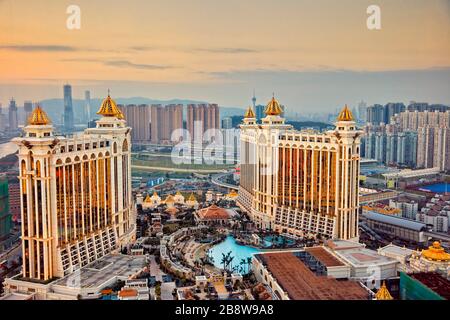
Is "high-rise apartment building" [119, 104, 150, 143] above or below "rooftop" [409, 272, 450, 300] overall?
above

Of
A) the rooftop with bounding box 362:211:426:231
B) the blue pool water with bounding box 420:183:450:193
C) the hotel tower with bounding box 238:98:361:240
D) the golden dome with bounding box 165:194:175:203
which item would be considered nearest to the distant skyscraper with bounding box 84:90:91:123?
the hotel tower with bounding box 238:98:361:240

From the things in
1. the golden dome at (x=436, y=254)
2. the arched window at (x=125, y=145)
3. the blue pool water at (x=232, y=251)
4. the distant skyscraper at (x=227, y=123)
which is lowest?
the blue pool water at (x=232, y=251)

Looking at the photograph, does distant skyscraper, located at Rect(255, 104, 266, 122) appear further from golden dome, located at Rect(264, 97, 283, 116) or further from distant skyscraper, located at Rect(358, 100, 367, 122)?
distant skyscraper, located at Rect(358, 100, 367, 122)

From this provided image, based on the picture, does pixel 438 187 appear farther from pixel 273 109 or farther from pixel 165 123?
pixel 165 123

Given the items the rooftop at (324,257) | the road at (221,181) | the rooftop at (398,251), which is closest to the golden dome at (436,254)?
the rooftop at (398,251)

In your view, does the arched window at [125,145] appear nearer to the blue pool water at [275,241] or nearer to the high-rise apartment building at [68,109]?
the high-rise apartment building at [68,109]

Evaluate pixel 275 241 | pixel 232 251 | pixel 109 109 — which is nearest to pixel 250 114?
pixel 275 241
